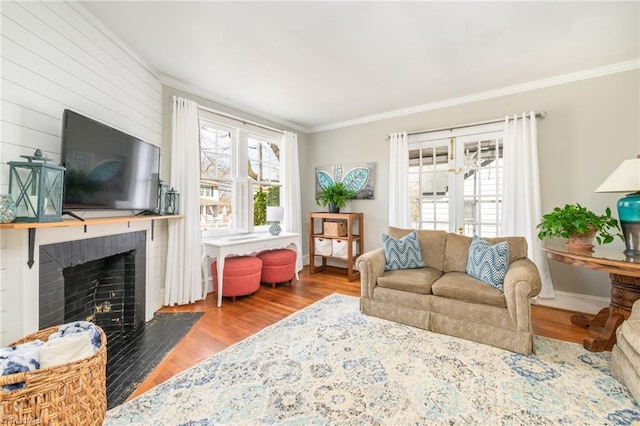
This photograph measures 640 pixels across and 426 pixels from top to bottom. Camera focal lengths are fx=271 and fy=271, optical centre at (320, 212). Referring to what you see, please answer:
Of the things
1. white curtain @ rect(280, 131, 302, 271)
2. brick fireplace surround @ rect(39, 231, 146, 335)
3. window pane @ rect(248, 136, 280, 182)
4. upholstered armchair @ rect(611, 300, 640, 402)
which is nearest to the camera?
upholstered armchair @ rect(611, 300, 640, 402)

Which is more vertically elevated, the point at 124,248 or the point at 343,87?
the point at 343,87

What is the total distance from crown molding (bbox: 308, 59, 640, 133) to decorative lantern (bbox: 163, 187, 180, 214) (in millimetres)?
2978

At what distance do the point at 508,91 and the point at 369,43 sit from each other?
212 cm

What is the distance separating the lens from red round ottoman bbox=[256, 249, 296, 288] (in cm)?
377

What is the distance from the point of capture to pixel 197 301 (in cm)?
326

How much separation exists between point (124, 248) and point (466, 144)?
4.15 meters

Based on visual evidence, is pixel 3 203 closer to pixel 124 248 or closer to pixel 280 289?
pixel 124 248

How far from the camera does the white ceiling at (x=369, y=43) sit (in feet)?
6.55

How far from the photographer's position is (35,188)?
1.46 meters

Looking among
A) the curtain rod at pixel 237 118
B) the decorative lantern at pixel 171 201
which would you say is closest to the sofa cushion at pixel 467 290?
the decorative lantern at pixel 171 201

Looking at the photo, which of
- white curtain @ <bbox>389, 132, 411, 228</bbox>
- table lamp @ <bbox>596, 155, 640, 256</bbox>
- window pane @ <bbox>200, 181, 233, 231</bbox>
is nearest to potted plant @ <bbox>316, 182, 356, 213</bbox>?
white curtain @ <bbox>389, 132, 411, 228</bbox>

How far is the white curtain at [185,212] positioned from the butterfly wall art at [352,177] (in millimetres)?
2311

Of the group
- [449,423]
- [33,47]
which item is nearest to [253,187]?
[33,47]

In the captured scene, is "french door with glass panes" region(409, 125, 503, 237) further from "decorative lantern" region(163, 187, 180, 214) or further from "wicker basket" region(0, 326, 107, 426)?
"wicker basket" region(0, 326, 107, 426)
